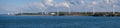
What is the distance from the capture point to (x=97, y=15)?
19662 centimetres

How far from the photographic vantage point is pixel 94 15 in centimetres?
19525

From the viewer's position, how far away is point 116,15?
198 meters

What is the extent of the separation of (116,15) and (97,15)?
10621 millimetres

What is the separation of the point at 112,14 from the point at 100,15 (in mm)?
8453

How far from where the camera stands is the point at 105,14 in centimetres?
19188

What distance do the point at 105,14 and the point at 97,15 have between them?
6.08 meters

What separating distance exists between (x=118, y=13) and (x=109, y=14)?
24.0 feet

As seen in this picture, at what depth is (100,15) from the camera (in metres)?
198

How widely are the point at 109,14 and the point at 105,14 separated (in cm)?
213

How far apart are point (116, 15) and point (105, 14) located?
361 inches

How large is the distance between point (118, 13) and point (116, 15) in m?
2.40

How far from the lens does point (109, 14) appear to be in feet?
627

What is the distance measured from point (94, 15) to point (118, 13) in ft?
43.1
